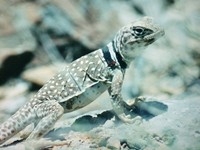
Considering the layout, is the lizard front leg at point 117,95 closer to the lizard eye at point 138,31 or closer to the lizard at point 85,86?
the lizard at point 85,86

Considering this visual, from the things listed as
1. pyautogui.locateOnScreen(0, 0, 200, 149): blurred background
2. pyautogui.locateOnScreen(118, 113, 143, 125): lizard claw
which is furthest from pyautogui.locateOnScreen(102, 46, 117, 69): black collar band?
pyautogui.locateOnScreen(118, 113, 143, 125): lizard claw

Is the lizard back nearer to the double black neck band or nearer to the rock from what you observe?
the double black neck band

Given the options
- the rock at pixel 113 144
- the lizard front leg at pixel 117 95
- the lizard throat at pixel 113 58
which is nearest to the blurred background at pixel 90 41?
the lizard throat at pixel 113 58

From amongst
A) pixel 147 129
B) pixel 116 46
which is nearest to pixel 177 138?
pixel 147 129

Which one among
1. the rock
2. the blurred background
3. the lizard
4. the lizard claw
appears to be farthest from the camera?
the blurred background

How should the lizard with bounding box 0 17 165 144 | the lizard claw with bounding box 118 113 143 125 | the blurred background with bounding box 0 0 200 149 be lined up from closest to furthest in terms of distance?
1. the lizard claw with bounding box 118 113 143 125
2. the lizard with bounding box 0 17 165 144
3. the blurred background with bounding box 0 0 200 149

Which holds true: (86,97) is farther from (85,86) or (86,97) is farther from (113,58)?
(113,58)
